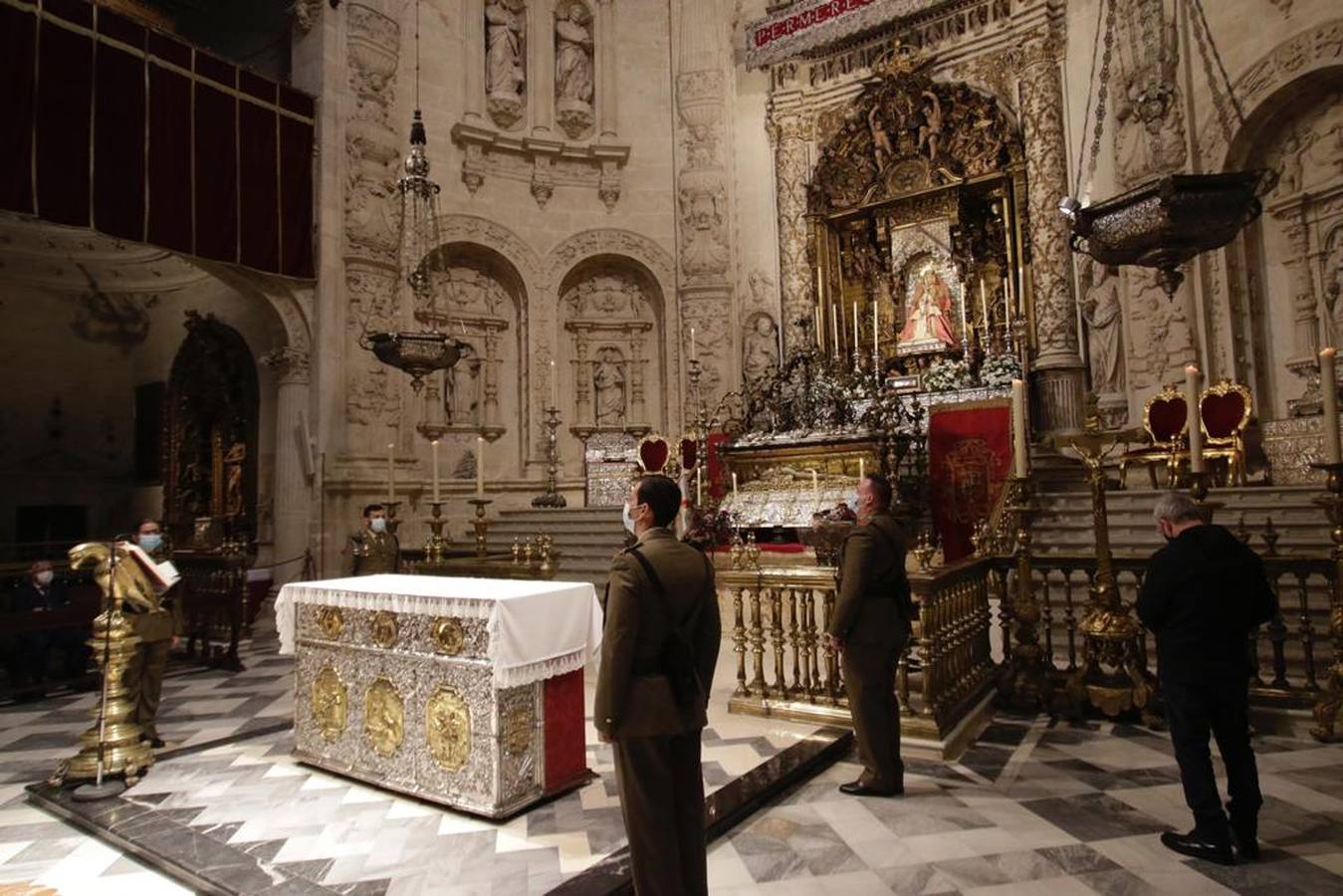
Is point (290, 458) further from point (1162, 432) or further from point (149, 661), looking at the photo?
point (1162, 432)

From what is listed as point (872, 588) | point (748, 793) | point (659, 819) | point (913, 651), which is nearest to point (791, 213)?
point (913, 651)

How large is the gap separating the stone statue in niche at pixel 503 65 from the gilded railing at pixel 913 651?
11.4m

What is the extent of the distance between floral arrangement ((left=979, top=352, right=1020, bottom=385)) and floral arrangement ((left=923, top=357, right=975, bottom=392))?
0.23 meters

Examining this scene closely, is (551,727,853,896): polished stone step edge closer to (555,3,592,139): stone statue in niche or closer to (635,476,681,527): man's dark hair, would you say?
(635,476,681,527): man's dark hair

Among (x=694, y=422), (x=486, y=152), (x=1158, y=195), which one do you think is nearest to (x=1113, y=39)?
(x=1158, y=195)

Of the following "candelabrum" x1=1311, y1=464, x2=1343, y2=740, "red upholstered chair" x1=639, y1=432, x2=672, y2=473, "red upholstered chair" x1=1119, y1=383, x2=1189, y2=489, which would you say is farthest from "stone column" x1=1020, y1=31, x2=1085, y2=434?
"candelabrum" x1=1311, y1=464, x2=1343, y2=740

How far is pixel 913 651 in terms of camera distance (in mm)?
5656

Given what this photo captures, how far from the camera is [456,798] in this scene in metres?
3.77

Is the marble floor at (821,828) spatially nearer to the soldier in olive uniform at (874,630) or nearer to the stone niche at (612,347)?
the soldier in olive uniform at (874,630)

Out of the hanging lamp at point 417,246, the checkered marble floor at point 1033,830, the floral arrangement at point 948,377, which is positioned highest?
the hanging lamp at point 417,246

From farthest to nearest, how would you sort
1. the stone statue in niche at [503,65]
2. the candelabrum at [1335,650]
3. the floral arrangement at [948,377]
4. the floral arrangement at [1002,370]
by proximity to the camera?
the stone statue in niche at [503,65] < the floral arrangement at [948,377] < the floral arrangement at [1002,370] < the candelabrum at [1335,650]

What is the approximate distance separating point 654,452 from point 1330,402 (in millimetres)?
9165

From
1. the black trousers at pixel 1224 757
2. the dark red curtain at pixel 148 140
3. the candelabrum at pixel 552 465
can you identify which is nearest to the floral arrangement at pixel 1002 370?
the candelabrum at pixel 552 465

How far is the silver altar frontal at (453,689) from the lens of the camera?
3674mm
